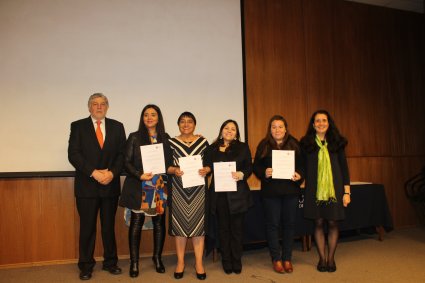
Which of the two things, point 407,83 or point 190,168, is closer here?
point 190,168

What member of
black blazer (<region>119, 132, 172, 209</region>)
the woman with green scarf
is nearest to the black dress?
the woman with green scarf

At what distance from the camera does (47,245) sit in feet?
11.9

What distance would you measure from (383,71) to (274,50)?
6.79 ft

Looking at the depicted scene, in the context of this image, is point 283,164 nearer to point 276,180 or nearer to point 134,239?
point 276,180

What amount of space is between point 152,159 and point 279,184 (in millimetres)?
1157

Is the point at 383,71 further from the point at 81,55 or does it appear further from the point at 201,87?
the point at 81,55

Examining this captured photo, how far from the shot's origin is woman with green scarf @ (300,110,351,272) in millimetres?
2957

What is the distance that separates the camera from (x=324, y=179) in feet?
9.72

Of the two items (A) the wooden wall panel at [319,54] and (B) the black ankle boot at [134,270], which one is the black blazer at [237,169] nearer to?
(B) the black ankle boot at [134,270]

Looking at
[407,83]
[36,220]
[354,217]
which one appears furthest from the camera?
[407,83]

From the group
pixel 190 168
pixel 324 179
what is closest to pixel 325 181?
pixel 324 179

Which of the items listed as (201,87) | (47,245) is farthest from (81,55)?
(47,245)

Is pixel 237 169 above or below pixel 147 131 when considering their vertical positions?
below

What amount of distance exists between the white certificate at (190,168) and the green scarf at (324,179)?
3.64 feet
